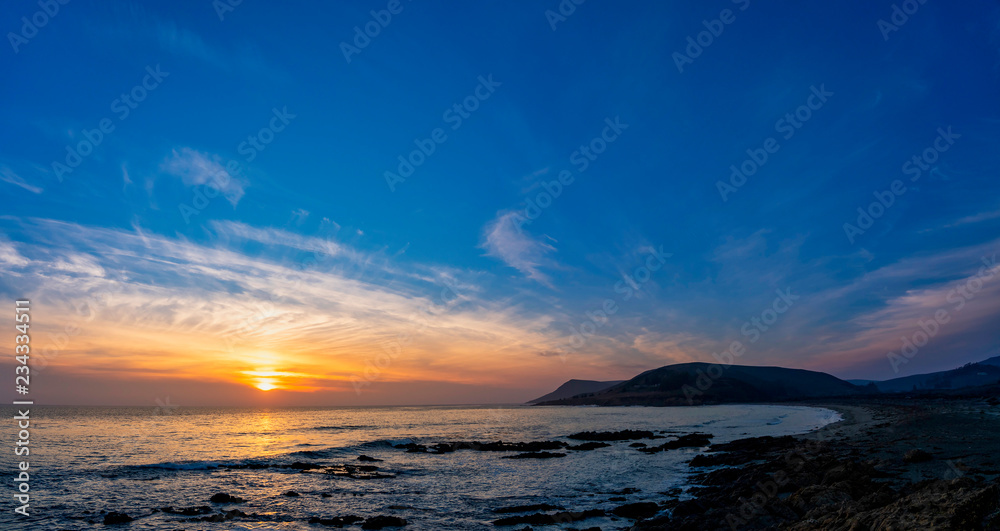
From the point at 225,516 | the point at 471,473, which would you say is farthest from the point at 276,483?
the point at 471,473

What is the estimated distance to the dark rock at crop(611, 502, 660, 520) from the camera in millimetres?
19533

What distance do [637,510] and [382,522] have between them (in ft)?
35.9

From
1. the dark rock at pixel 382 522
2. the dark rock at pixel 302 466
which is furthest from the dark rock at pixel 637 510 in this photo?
the dark rock at pixel 302 466

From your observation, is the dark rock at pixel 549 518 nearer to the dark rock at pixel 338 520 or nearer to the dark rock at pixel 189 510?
the dark rock at pixel 338 520

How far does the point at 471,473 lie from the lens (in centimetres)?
3375

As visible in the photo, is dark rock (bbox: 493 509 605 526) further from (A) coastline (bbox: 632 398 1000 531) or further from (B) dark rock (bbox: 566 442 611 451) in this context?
(B) dark rock (bbox: 566 442 611 451)

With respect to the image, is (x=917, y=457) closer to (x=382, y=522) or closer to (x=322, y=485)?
(x=382, y=522)

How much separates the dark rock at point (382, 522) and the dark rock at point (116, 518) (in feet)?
36.7

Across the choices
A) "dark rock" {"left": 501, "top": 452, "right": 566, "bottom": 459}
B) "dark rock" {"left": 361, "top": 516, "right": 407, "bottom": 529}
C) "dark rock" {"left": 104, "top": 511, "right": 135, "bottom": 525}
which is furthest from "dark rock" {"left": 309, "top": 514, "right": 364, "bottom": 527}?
"dark rock" {"left": 501, "top": 452, "right": 566, "bottom": 459}

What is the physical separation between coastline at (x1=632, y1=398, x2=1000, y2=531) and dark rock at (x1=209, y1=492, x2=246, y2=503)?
21.1 metres

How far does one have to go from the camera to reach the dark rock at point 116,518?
20.7 metres

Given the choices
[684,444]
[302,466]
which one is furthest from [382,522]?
[684,444]

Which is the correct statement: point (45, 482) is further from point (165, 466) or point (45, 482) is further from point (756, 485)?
point (756, 485)

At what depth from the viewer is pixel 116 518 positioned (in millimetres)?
20984
